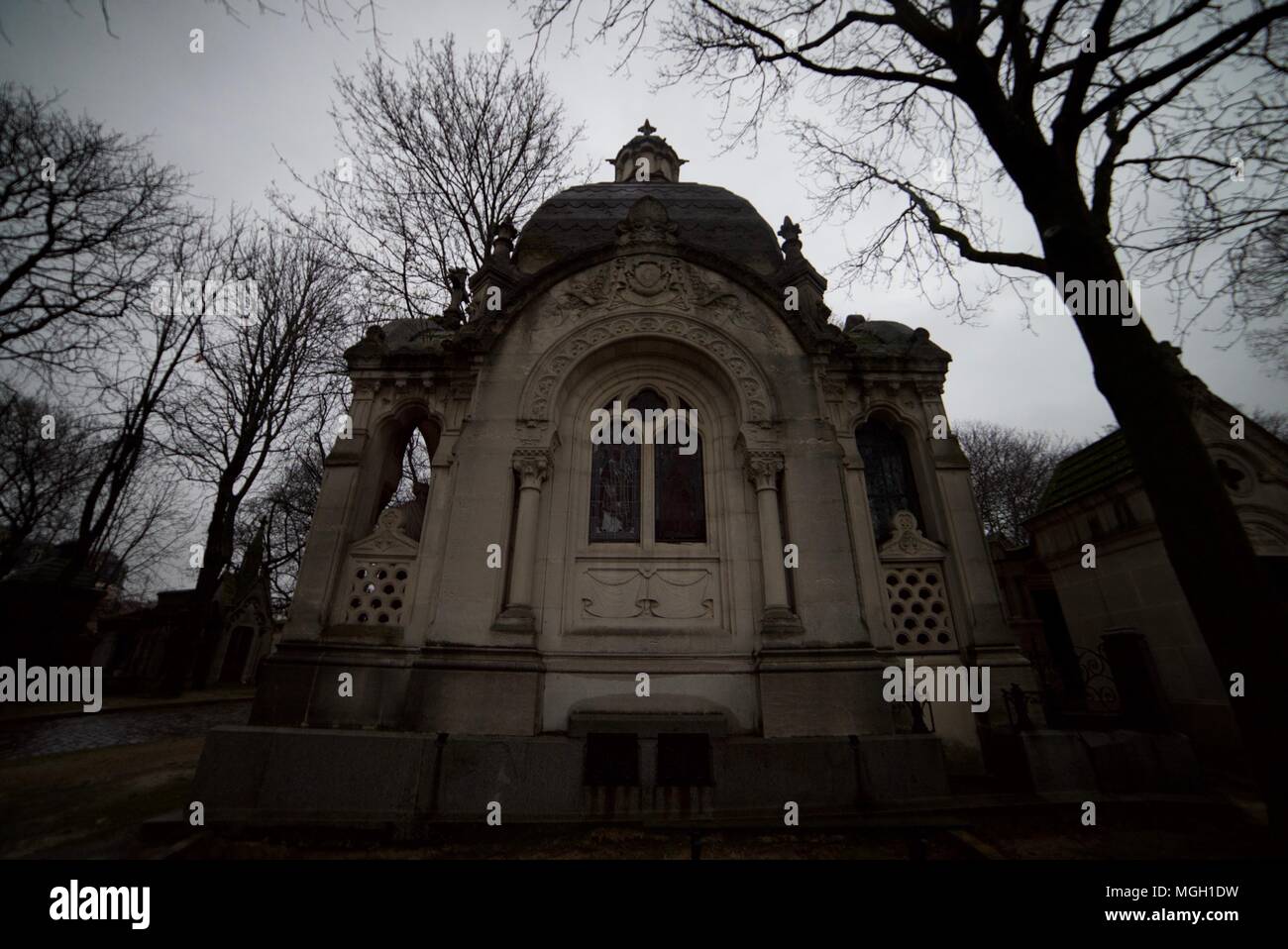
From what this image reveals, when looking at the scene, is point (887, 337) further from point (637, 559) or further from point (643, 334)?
point (637, 559)

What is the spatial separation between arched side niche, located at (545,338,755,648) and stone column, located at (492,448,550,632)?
1.06ft

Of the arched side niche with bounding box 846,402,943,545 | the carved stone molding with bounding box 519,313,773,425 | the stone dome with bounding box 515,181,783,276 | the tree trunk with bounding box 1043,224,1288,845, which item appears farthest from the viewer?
the stone dome with bounding box 515,181,783,276

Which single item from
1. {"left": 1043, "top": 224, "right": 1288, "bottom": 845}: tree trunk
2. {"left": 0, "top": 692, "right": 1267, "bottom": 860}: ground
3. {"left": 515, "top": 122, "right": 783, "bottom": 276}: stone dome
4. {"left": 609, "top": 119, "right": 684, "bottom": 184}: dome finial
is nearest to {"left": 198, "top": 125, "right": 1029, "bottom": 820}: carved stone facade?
{"left": 0, "top": 692, "right": 1267, "bottom": 860}: ground

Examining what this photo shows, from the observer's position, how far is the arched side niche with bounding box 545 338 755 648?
24.4 feet

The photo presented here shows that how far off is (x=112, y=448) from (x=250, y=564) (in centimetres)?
995

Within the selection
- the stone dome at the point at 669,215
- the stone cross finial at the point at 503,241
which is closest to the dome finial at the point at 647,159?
the stone dome at the point at 669,215

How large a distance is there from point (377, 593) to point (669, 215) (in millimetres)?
8472

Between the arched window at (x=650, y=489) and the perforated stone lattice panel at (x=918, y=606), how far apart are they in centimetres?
296

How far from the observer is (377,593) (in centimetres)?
762

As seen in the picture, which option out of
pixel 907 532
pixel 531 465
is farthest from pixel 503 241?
pixel 907 532

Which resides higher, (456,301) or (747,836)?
(456,301)

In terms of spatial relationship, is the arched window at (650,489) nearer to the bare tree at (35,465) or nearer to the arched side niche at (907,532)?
the arched side niche at (907,532)

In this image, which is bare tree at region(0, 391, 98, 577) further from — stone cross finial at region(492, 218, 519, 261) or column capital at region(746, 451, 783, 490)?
column capital at region(746, 451, 783, 490)
